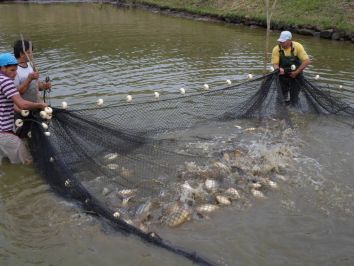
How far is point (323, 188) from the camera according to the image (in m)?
5.96

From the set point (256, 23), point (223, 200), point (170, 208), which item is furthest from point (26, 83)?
point (256, 23)

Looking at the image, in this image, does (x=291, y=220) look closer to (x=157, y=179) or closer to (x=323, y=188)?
(x=323, y=188)

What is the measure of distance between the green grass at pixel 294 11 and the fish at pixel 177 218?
1537 centimetres

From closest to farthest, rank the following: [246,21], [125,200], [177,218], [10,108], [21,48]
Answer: [177,218] < [125,200] < [10,108] < [21,48] < [246,21]

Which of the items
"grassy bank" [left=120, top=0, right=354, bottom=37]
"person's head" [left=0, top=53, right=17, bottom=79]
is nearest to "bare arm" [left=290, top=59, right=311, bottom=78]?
"person's head" [left=0, top=53, right=17, bottom=79]

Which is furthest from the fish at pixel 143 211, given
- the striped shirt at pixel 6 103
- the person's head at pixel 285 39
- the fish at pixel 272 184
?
the person's head at pixel 285 39

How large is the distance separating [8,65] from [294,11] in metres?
19.4

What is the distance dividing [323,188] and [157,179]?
2433mm

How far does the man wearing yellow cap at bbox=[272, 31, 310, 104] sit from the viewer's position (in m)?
8.31

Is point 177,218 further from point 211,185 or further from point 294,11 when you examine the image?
point 294,11

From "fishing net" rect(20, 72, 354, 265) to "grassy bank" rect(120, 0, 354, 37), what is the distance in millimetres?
13552

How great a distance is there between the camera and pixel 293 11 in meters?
22.1

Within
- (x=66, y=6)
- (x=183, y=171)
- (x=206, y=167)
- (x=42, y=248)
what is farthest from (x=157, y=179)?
(x=66, y=6)

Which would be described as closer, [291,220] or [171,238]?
[171,238]
